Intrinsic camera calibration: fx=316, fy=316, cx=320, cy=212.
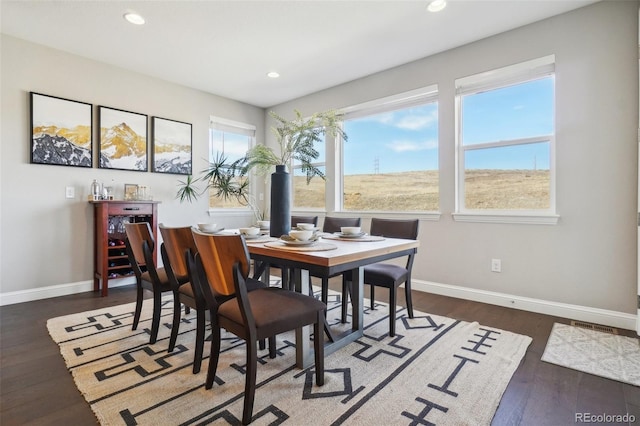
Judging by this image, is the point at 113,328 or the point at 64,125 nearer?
the point at 113,328

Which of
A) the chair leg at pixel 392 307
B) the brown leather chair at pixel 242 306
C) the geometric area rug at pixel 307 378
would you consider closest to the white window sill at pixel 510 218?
the geometric area rug at pixel 307 378

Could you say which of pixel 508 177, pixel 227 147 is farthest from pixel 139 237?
pixel 508 177

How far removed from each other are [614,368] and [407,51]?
125 inches

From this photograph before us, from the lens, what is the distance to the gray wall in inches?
98.0

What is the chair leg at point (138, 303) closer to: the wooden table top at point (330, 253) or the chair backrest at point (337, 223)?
the wooden table top at point (330, 253)

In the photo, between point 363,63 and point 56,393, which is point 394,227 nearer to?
point 363,63

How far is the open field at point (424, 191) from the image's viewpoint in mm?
2959

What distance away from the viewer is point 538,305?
283 cm

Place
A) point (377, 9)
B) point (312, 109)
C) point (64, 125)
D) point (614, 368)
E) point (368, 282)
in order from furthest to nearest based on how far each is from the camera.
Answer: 1. point (312, 109)
2. point (64, 125)
3. point (377, 9)
4. point (368, 282)
5. point (614, 368)

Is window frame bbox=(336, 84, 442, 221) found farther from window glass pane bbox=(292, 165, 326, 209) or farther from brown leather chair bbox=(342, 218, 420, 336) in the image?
brown leather chair bbox=(342, 218, 420, 336)

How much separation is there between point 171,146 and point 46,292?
7.04 feet

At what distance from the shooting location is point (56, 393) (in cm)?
161

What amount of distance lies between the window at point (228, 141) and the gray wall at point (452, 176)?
69cm

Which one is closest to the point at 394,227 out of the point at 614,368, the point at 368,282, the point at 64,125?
the point at 368,282
